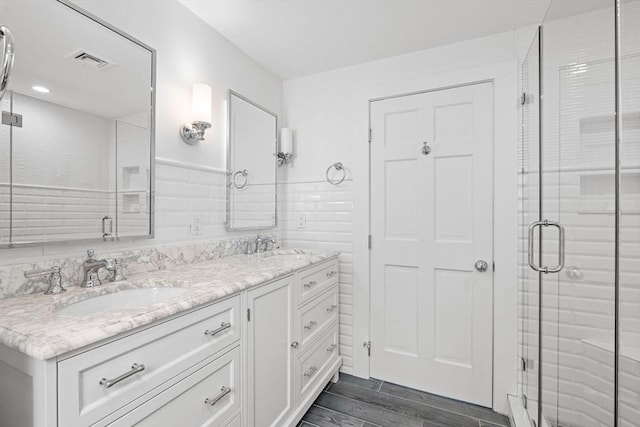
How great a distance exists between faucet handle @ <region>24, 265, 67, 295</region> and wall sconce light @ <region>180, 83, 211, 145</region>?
910mm

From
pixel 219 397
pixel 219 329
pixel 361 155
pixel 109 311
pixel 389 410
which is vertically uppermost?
pixel 361 155

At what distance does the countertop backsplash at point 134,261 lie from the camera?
1054 mm

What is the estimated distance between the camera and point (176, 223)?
5.54 ft

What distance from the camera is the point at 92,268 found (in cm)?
123

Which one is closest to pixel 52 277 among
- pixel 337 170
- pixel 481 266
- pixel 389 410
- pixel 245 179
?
pixel 245 179

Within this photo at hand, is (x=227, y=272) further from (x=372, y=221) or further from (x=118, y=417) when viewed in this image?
(x=372, y=221)

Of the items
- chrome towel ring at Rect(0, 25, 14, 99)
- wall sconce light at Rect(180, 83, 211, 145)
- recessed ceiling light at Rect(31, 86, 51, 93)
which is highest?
wall sconce light at Rect(180, 83, 211, 145)

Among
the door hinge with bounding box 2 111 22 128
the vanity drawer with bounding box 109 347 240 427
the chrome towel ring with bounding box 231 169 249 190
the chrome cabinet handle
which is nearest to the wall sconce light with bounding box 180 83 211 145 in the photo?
the chrome towel ring with bounding box 231 169 249 190

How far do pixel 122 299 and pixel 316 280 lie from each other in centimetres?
108

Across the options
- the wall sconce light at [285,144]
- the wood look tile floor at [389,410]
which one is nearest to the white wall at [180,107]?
the wall sconce light at [285,144]

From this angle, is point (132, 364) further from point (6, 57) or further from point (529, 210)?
point (529, 210)

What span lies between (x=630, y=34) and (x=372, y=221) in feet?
5.31

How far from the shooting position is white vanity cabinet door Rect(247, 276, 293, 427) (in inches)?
53.4

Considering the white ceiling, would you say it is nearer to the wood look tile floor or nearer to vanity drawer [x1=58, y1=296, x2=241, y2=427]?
vanity drawer [x1=58, y1=296, x2=241, y2=427]
